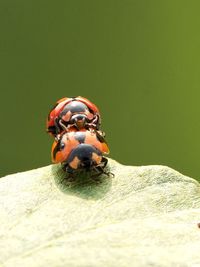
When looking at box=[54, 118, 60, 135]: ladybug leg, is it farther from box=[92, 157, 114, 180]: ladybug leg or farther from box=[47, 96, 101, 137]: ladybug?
box=[92, 157, 114, 180]: ladybug leg

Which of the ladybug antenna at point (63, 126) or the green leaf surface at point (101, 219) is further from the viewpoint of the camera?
the ladybug antenna at point (63, 126)

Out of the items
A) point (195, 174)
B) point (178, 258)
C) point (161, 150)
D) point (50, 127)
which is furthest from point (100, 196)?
point (161, 150)

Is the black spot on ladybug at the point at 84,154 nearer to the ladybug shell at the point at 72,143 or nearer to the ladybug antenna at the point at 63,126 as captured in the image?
the ladybug shell at the point at 72,143

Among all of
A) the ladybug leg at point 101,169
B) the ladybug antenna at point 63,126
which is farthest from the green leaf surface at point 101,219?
the ladybug antenna at point 63,126

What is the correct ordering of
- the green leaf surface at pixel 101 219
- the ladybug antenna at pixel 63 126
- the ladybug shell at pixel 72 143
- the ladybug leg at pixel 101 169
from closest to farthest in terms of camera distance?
the green leaf surface at pixel 101 219
the ladybug leg at pixel 101 169
the ladybug shell at pixel 72 143
the ladybug antenna at pixel 63 126

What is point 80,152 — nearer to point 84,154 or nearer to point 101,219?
point 84,154

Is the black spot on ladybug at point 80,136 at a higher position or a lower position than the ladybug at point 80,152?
higher
